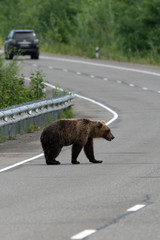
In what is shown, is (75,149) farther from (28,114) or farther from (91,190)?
(28,114)

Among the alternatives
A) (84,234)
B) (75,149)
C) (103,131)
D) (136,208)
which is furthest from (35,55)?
(84,234)

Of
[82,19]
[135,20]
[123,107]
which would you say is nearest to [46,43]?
[82,19]

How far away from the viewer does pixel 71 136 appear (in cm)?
1570

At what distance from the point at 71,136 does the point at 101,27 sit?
161 feet

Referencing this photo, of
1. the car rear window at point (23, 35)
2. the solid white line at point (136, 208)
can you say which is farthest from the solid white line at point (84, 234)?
the car rear window at point (23, 35)

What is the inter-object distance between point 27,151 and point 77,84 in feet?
77.4

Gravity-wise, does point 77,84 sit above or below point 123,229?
below

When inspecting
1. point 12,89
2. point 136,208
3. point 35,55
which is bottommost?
point 35,55

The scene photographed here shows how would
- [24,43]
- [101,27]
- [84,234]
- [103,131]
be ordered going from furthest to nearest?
[101,27] → [24,43] → [103,131] → [84,234]

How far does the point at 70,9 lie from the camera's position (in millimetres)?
77500

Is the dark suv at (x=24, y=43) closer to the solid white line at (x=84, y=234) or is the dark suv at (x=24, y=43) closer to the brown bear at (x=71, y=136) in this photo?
the brown bear at (x=71, y=136)

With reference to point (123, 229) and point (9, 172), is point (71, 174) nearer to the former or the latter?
point (9, 172)

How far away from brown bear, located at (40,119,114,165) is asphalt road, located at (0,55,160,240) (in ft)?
0.88

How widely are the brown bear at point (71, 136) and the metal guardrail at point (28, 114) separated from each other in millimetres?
4851
